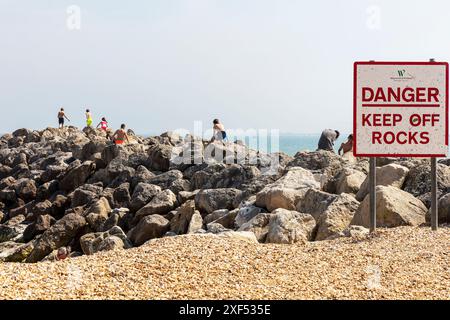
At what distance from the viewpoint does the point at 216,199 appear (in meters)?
22.4

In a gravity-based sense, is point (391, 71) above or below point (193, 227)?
above

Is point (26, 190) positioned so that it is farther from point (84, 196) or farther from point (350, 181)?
point (350, 181)

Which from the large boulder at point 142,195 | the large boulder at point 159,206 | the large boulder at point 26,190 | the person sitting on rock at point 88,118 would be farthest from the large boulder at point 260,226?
the person sitting on rock at point 88,118

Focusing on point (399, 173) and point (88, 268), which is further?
point (399, 173)

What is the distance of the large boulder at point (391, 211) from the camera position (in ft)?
48.3

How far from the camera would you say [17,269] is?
10406 millimetres

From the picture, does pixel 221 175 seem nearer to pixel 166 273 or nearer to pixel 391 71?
pixel 391 71

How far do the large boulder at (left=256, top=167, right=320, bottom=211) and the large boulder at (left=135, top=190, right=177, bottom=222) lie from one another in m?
5.82

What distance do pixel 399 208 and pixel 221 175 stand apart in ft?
39.8

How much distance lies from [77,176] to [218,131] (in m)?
7.96

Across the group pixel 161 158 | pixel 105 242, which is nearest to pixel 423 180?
pixel 105 242
